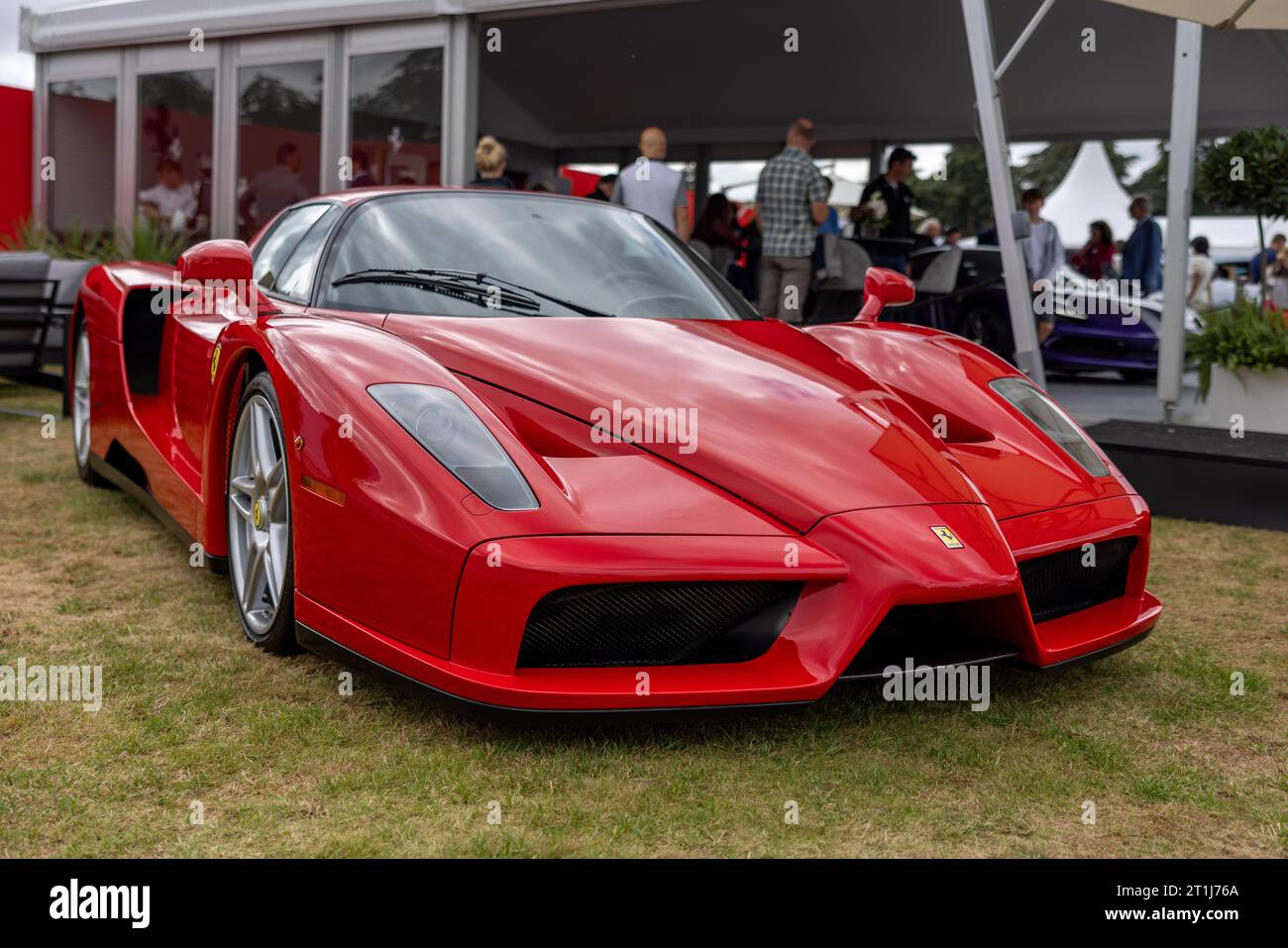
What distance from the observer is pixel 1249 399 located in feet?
20.8

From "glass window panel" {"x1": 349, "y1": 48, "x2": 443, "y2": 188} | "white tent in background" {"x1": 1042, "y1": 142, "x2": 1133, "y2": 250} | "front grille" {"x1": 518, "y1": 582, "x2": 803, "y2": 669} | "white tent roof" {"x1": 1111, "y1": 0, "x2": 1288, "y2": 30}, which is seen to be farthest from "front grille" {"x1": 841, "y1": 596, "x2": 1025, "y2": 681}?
"white tent in background" {"x1": 1042, "y1": 142, "x2": 1133, "y2": 250}

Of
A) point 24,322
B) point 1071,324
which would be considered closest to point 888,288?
point 24,322

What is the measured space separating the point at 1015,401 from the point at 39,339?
6.40 m

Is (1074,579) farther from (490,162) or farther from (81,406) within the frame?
(490,162)

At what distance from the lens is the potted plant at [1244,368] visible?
20.4 feet

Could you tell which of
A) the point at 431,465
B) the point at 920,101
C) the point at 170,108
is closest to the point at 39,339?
the point at 170,108

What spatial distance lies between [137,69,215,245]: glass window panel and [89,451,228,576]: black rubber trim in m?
6.77

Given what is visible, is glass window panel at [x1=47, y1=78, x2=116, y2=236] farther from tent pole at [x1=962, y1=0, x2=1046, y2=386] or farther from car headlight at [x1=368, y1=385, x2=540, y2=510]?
car headlight at [x1=368, y1=385, x2=540, y2=510]

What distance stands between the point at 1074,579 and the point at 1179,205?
410cm

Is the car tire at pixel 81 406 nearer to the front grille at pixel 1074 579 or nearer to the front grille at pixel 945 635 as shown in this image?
the front grille at pixel 945 635

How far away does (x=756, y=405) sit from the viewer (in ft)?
9.77

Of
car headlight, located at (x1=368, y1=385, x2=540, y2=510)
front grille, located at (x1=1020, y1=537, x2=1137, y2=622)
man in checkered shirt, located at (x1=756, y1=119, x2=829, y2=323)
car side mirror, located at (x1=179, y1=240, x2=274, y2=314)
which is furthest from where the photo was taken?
man in checkered shirt, located at (x1=756, y1=119, x2=829, y2=323)

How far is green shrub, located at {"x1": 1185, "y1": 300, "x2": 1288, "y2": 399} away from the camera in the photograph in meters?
6.21

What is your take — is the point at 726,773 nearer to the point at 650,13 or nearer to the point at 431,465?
the point at 431,465
